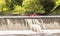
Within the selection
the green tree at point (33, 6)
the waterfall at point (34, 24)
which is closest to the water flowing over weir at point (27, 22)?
the waterfall at point (34, 24)

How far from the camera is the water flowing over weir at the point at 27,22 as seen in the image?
14.3ft

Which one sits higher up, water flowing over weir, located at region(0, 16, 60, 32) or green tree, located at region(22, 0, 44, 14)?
green tree, located at region(22, 0, 44, 14)

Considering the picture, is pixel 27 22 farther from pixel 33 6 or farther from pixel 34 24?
pixel 33 6

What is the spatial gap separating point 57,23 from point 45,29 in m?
0.30

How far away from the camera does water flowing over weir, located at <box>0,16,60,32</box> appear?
4371 mm

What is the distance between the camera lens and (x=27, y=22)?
4406mm

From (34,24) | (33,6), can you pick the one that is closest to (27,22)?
(34,24)

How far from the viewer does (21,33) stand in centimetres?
428

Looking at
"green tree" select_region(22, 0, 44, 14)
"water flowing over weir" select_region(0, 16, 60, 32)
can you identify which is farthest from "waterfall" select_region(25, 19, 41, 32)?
"green tree" select_region(22, 0, 44, 14)

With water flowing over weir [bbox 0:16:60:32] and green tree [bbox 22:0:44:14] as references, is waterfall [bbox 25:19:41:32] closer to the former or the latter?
water flowing over weir [bbox 0:16:60:32]

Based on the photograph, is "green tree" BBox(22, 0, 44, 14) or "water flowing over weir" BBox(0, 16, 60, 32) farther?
"green tree" BBox(22, 0, 44, 14)

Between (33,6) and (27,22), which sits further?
Result: (33,6)

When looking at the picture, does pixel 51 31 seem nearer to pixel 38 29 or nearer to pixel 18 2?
pixel 38 29

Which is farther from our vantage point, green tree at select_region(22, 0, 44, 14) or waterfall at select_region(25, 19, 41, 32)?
green tree at select_region(22, 0, 44, 14)
